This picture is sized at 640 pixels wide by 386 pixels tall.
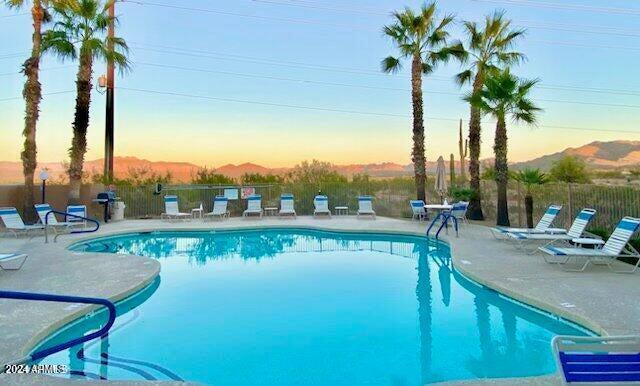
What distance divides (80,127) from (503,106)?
13.3 metres

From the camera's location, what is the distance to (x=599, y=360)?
2.52 metres

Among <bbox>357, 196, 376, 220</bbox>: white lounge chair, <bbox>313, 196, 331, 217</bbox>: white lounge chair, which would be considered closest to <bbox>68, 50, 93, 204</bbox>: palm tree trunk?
<bbox>313, 196, 331, 217</bbox>: white lounge chair

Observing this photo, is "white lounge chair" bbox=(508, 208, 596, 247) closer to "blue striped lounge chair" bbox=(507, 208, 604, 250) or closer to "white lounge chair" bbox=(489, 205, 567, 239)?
"blue striped lounge chair" bbox=(507, 208, 604, 250)

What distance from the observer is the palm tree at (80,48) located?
552 inches

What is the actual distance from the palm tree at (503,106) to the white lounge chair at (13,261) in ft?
38.4

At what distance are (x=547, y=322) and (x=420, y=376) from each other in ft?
6.95

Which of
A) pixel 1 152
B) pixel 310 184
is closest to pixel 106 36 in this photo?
pixel 1 152

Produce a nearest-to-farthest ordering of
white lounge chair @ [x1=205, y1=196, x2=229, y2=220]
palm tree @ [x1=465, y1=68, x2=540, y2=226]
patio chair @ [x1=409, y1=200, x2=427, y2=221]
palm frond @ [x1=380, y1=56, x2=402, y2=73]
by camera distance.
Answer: palm tree @ [x1=465, y1=68, x2=540, y2=226] → patio chair @ [x1=409, y1=200, x2=427, y2=221] → white lounge chair @ [x1=205, y1=196, x2=229, y2=220] → palm frond @ [x1=380, y1=56, x2=402, y2=73]

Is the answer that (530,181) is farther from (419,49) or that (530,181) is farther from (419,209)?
(419,49)

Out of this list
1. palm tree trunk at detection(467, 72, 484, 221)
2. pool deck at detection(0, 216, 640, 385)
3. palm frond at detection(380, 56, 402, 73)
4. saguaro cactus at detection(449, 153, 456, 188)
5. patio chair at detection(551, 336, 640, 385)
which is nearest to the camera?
patio chair at detection(551, 336, 640, 385)

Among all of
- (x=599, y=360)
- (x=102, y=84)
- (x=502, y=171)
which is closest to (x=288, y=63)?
(x=102, y=84)

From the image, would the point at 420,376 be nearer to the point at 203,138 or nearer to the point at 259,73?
the point at 259,73

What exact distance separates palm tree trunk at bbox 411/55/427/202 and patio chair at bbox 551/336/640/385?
13583 millimetres

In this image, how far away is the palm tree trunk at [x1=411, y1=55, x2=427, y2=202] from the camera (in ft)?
52.4
